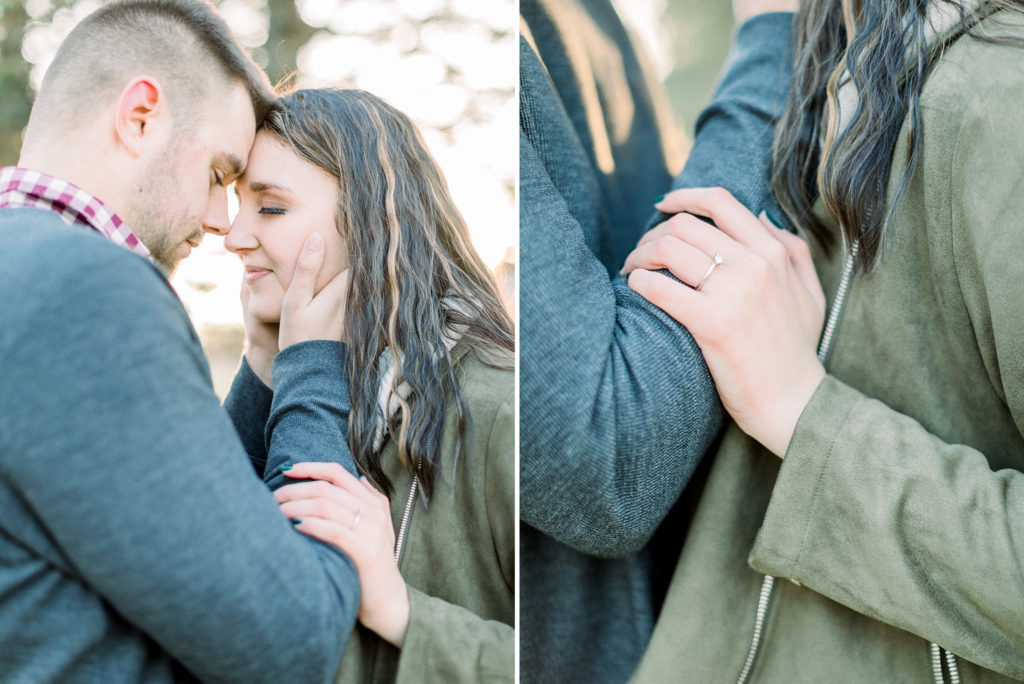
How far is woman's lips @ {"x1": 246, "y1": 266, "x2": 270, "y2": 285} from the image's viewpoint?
97cm

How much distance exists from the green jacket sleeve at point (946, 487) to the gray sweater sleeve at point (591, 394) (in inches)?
5.0

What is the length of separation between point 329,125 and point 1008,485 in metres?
0.87

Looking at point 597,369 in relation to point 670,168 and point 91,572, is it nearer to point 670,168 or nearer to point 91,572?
point 91,572

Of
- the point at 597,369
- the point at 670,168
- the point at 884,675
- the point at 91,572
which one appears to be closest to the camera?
the point at 91,572

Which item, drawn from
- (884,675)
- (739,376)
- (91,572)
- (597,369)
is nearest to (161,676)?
(91,572)

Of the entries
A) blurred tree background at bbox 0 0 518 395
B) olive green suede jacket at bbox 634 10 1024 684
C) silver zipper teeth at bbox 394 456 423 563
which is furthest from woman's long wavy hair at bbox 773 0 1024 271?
silver zipper teeth at bbox 394 456 423 563

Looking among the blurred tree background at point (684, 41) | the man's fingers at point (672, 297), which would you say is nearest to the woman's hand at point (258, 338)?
the man's fingers at point (672, 297)

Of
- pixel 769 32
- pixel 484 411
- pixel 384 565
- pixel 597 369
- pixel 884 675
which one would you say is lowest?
pixel 884 675

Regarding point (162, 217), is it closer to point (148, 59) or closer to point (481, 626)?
point (148, 59)

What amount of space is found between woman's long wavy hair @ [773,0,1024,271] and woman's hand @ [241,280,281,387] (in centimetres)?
64

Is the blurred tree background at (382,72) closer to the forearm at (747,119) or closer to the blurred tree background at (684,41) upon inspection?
the forearm at (747,119)

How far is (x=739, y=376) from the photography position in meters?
0.85

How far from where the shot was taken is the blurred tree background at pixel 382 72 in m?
0.91

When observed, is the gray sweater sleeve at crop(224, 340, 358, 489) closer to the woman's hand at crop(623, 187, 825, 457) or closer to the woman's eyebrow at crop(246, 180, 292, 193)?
the woman's eyebrow at crop(246, 180, 292, 193)
